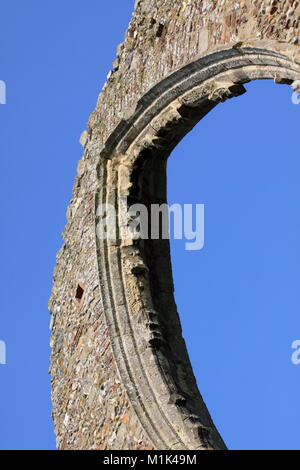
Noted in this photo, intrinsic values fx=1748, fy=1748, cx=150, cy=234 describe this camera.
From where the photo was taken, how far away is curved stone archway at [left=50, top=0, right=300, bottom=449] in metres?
12.7

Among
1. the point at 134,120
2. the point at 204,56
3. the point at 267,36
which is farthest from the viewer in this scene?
the point at 134,120

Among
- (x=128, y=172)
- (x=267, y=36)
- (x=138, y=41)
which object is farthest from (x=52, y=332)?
(x=267, y=36)

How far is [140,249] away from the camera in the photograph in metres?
13.9

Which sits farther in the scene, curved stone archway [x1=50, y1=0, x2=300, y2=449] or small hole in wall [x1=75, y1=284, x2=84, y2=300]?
small hole in wall [x1=75, y1=284, x2=84, y2=300]

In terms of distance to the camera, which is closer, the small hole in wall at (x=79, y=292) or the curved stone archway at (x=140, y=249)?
the curved stone archway at (x=140, y=249)

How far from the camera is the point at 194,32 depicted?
13.2 meters

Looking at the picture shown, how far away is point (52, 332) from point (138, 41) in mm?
2501

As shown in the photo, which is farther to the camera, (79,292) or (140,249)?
(79,292)

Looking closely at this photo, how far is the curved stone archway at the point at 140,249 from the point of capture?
12.7 meters

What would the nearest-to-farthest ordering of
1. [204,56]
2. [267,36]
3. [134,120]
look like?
[267,36] → [204,56] → [134,120]

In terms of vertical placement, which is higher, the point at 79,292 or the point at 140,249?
the point at 140,249
